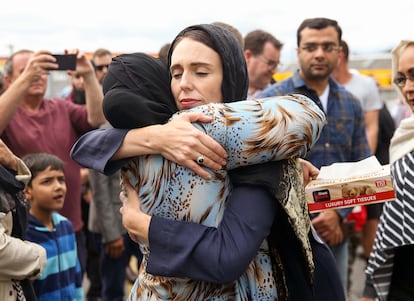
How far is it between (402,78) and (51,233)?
1.94 meters

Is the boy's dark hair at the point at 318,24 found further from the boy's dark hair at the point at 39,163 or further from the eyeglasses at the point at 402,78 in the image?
the boy's dark hair at the point at 39,163

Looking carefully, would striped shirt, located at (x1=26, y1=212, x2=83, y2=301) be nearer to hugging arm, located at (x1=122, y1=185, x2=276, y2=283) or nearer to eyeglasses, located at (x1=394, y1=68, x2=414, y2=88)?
hugging arm, located at (x1=122, y1=185, x2=276, y2=283)

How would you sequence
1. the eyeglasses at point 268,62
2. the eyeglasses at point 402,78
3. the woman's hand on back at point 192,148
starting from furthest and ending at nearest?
the eyeglasses at point 268,62 → the eyeglasses at point 402,78 → the woman's hand on back at point 192,148

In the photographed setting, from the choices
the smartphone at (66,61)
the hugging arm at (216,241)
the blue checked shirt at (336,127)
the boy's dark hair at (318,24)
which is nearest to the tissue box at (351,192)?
the hugging arm at (216,241)

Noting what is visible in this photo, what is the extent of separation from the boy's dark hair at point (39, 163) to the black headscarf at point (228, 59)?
201cm

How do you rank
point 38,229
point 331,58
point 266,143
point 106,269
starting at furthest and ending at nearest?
point 106,269, point 331,58, point 38,229, point 266,143

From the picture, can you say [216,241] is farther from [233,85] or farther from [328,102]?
[328,102]

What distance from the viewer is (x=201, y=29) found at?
5.74 ft

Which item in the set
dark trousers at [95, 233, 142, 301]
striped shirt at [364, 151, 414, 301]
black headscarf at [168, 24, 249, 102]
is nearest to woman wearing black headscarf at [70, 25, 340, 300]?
black headscarf at [168, 24, 249, 102]

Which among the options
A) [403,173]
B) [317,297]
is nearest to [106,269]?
[403,173]

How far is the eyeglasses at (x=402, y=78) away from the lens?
9.14ft

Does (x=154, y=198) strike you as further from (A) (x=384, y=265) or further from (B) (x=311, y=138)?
(A) (x=384, y=265)

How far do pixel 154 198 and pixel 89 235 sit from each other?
14.0 feet

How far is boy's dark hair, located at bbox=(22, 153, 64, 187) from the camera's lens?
11.7 feet
